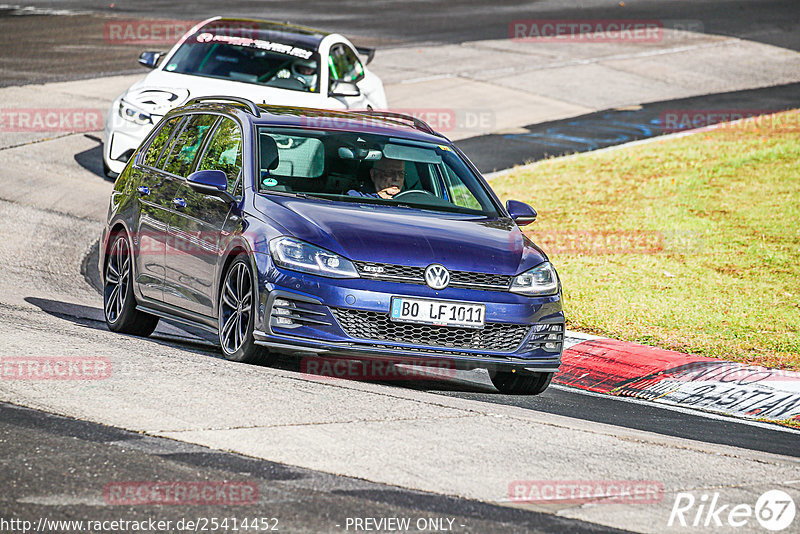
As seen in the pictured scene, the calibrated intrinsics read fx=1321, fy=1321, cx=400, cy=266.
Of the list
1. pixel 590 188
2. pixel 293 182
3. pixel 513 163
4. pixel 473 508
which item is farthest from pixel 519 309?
pixel 513 163

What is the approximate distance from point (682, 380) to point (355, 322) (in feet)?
9.45

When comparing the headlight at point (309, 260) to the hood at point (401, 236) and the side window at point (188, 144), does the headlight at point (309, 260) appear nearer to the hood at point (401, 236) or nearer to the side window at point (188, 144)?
the hood at point (401, 236)

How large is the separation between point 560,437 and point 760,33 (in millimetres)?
27830

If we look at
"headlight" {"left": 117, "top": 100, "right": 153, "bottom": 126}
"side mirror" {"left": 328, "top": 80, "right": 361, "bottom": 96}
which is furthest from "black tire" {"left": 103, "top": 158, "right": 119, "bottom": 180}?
A: "side mirror" {"left": 328, "top": 80, "right": 361, "bottom": 96}

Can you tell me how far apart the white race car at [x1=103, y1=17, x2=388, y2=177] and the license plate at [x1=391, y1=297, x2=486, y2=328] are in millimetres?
8009

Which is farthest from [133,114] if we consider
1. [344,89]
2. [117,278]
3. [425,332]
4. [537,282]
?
[425,332]

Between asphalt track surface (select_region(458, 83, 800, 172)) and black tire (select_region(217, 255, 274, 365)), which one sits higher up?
black tire (select_region(217, 255, 274, 365))

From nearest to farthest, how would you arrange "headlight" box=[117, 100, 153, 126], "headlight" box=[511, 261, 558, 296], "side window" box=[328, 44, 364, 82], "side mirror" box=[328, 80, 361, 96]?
"headlight" box=[511, 261, 558, 296] < "headlight" box=[117, 100, 153, 126] < "side mirror" box=[328, 80, 361, 96] < "side window" box=[328, 44, 364, 82]

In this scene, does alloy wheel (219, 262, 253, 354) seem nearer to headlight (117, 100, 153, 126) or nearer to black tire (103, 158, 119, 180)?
headlight (117, 100, 153, 126)

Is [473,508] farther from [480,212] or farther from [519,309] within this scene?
[480,212]

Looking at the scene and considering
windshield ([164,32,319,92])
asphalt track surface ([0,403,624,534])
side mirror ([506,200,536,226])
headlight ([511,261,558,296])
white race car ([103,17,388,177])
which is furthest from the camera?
windshield ([164,32,319,92])

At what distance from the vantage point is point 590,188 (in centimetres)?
1745

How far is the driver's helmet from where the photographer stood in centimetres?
1592

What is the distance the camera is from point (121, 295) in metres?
9.83
